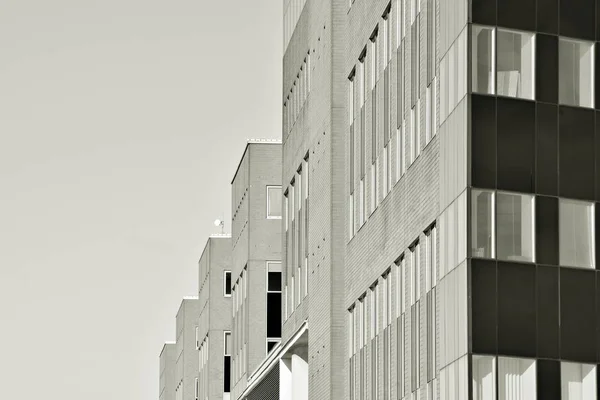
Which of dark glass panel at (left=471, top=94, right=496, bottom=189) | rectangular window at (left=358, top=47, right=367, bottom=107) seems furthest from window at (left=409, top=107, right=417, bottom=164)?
rectangular window at (left=358, top=47, right=367, bottom=107)

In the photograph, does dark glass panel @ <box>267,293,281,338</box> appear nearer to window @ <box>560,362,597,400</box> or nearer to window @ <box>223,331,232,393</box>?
window @ <box>223,331,232,393</box>

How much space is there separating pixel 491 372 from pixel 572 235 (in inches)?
144

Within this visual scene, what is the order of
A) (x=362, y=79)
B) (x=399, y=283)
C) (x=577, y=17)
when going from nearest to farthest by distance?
(x=577, y=17) → (x=399, y=283) → (x=362, y=79)

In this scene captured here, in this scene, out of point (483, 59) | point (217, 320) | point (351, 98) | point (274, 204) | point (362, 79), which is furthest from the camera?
point (217, 320)

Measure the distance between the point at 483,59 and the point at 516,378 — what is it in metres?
6.97

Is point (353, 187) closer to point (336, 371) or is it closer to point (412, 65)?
point (336, 371)

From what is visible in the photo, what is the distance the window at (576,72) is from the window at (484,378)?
604 cm

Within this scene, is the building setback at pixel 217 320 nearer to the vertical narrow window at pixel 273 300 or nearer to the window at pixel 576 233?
the vertical narrow window at pixel 273 300

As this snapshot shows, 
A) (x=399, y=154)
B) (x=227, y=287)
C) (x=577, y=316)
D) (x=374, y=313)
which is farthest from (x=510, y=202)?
(x=227, y=287)

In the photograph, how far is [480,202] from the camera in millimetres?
38219

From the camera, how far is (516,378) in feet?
123

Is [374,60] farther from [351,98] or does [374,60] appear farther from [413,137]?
[413,137]

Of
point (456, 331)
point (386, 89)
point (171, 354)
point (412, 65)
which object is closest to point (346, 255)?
point (386, 89)

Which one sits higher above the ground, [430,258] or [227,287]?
[227,287]
